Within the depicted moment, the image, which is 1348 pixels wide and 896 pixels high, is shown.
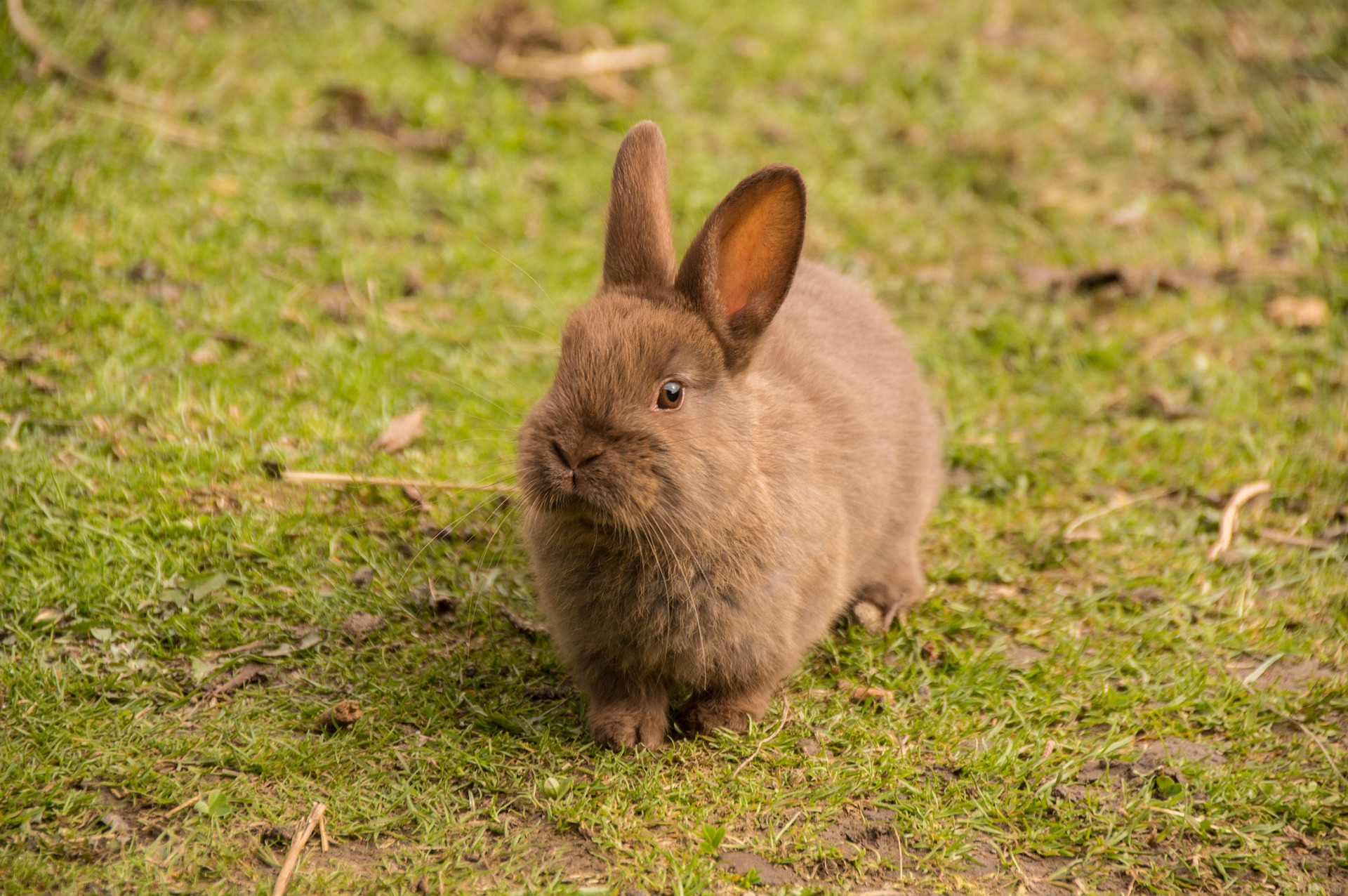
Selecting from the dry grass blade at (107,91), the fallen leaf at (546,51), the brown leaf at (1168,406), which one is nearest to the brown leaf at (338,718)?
the brown leaf at (1168,406)

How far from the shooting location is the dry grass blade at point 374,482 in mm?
4629

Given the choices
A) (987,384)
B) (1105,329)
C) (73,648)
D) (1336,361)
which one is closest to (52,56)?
(73,648)

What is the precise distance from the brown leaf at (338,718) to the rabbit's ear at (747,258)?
158cm

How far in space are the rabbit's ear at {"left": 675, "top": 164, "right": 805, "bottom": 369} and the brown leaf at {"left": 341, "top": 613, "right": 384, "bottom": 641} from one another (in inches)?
61.6

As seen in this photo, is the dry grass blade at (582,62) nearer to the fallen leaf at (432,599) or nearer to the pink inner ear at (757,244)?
the fallen leaf at (432,599)

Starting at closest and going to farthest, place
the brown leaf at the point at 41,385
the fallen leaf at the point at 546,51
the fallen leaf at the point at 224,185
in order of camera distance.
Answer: the brown leaf at the point at 41,385, the fallen leaf at the point at 224,185, the fallen leaf at the point at 546,51

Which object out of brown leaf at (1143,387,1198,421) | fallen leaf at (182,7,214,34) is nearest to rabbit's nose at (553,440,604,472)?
brown leaf at (1143,387,1198,421)

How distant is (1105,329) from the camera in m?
6.28

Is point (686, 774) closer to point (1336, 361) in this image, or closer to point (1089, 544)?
point (1089, 544)

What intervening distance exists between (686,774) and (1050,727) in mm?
1268

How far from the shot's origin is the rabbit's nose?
3.24m

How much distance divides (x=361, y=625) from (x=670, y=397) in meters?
1.46

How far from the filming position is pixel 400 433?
5004mm

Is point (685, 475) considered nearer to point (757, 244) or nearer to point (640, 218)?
point (757, 244)
